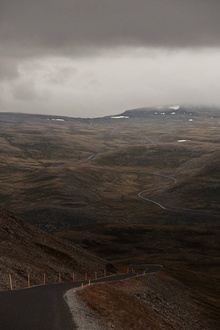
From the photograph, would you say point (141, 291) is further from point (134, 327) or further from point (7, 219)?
point (7, 219)

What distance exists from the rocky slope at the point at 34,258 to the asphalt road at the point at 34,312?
10.4m

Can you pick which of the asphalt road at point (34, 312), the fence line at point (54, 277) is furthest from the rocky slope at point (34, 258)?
the asphalt road at point (34, 312)

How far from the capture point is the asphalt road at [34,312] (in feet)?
101

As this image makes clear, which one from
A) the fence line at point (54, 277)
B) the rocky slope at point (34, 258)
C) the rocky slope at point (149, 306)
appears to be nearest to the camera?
the rocky slope at point (149, 306)

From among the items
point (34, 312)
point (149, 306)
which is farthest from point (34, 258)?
point (34, 312)

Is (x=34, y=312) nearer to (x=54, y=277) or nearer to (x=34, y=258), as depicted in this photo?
(x=54, y=277)

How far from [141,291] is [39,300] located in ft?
95.4

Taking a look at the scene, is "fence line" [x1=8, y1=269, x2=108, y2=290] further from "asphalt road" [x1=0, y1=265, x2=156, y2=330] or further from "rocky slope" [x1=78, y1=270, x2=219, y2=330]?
"asphalt road" [x1=0, y1=265, x2=156, y2=330]

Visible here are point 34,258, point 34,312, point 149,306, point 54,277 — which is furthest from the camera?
point 34,258

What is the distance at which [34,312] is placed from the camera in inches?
1384

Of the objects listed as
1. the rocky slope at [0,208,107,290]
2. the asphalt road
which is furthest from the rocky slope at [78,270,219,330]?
the rocky slope at [0,208,107,290]

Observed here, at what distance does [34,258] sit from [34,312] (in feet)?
144

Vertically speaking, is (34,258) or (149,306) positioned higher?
(34,258)

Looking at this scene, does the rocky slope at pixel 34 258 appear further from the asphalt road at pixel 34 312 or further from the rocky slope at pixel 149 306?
the rocky slope at pixel 149 306
